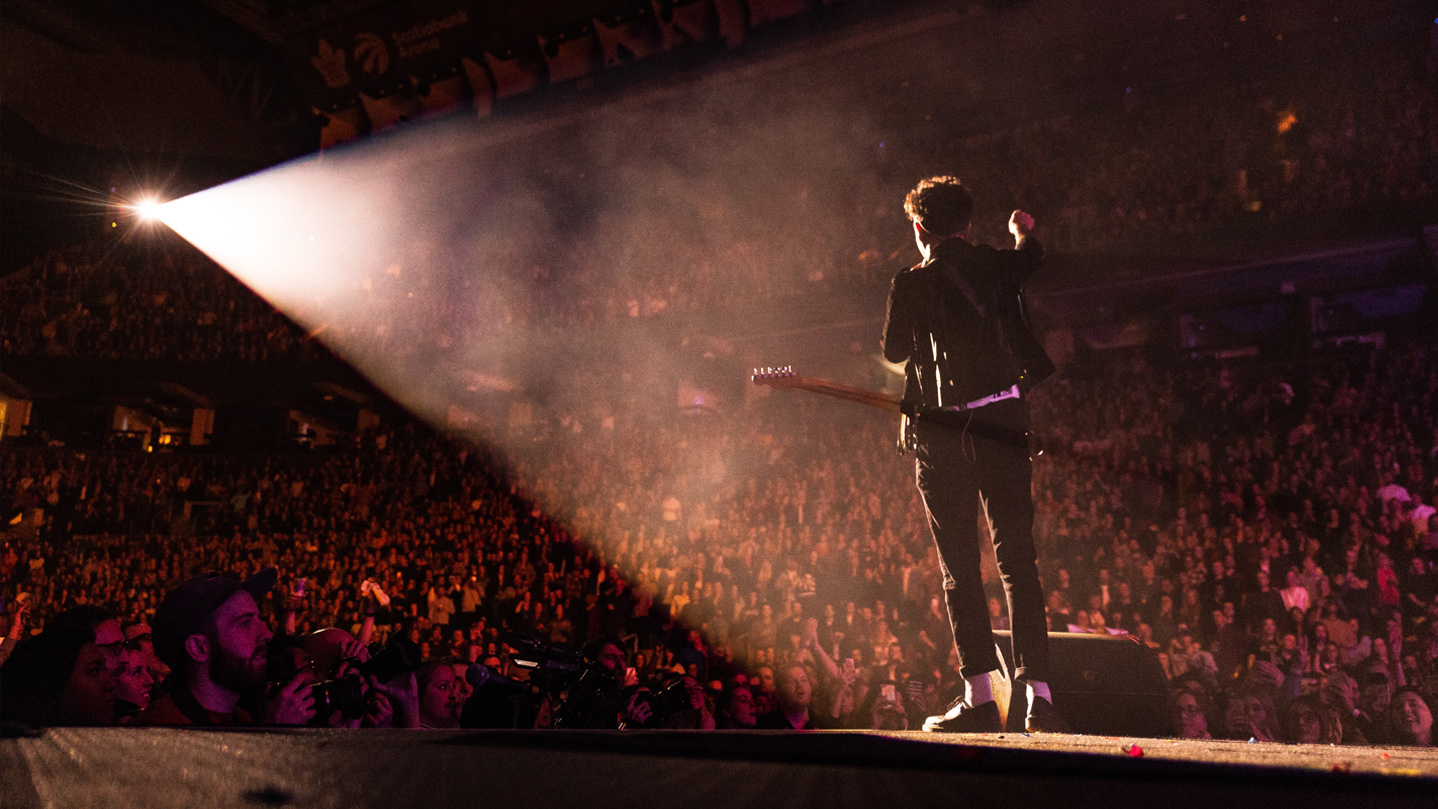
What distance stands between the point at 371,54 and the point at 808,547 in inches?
281

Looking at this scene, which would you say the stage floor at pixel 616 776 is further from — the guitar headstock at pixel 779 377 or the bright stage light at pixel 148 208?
the bright stage light at pixel 148 208

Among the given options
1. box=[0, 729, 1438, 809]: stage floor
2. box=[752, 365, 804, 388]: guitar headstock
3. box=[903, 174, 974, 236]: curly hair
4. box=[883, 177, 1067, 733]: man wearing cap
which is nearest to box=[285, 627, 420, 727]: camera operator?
box=[0, 729, 1438, 809]: stage floor

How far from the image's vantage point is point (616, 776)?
792mm

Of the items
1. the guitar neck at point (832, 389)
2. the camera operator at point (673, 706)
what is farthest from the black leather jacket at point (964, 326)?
the camera operator at point (673, 706)

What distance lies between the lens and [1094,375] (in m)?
12.4

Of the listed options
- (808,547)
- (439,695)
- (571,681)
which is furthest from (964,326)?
(808,547)

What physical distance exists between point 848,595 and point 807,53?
672 cm

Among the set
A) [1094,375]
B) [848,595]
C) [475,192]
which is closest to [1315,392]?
[1094,375]

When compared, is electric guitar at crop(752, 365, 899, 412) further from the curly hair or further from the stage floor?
the stage floor

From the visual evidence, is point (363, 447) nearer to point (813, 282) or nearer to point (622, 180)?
point (622, 180)

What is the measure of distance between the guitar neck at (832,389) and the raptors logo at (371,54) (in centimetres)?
684

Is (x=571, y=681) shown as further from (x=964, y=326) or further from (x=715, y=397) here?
(x=715, y=397)

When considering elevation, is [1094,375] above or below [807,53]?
below

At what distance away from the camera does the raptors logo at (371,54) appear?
28.8 ft
